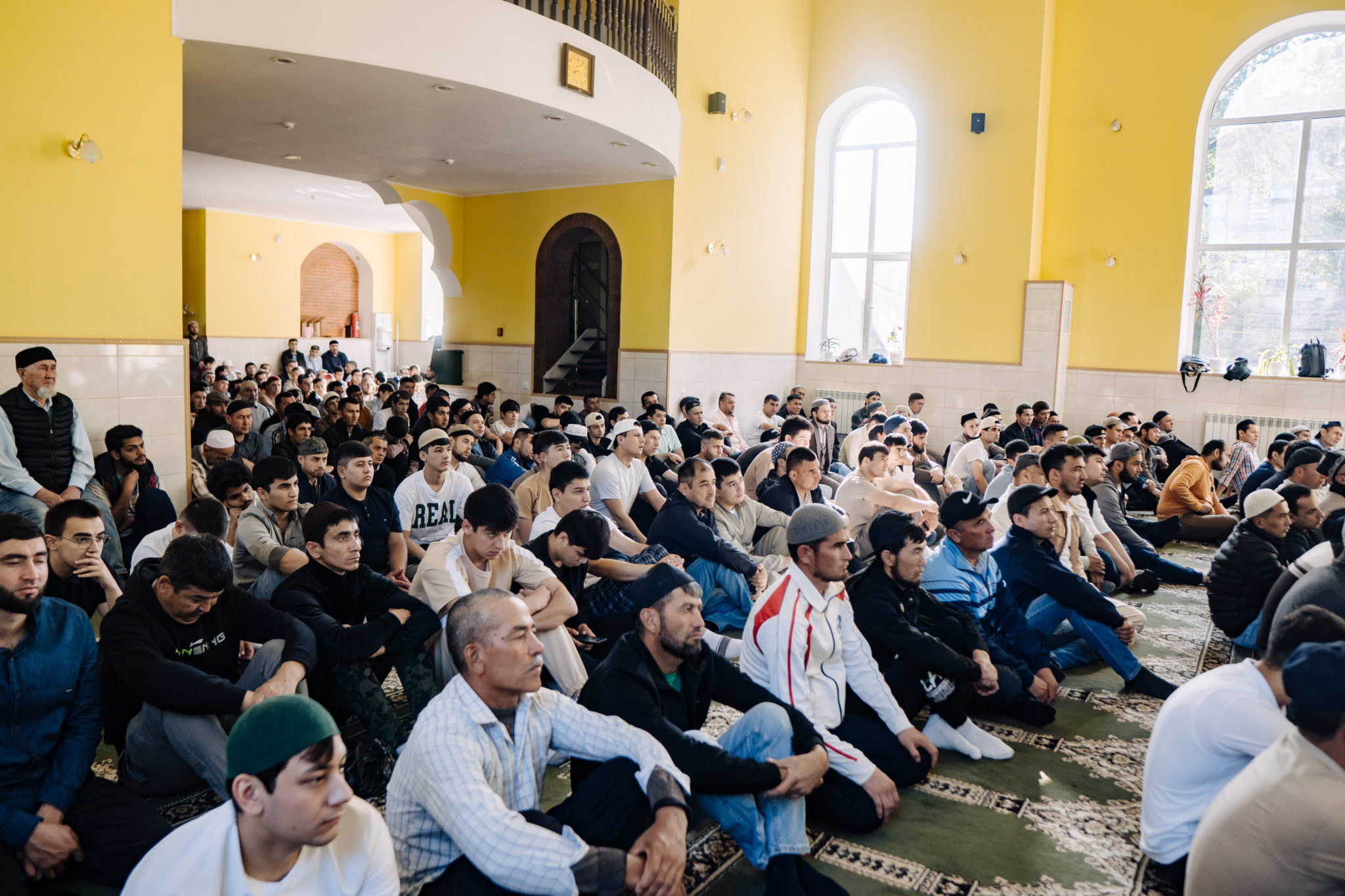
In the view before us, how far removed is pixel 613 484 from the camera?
5816 mm

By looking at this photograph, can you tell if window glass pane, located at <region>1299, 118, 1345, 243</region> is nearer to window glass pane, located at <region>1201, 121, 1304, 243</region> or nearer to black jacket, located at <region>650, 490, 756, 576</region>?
window glass pane, located at <region>1201, 121, 1304, 243</region>

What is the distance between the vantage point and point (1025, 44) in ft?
38.0

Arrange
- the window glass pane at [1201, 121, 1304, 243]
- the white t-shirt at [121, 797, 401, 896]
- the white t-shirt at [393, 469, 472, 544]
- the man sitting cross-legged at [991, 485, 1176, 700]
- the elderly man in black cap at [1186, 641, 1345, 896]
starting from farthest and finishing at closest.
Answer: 1. the window glass pane at [1201, 121, 1304, 243]
2. the white t-shirt at [393, 469, 472, 544]
3. the man sitting cross-legged at [991, 485, 1176, 700]
4. the elderly man in black cap at [1186, 641, 1345, 896]
5. the white t-shirt at [121, 797, 401, 896]

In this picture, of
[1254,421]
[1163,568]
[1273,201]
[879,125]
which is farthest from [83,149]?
[1273,201]

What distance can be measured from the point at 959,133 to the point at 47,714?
39.7ft

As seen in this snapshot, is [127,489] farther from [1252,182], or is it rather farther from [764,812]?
[1252,182]

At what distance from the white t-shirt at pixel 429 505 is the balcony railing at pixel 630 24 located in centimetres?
401

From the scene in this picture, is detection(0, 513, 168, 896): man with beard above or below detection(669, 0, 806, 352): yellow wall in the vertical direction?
below

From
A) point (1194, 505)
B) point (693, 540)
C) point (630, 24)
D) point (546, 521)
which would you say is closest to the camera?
point (546, 521)

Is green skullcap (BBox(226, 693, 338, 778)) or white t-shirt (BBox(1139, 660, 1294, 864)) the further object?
white t-shirt (BBox(1139, 660, 1294, 864))

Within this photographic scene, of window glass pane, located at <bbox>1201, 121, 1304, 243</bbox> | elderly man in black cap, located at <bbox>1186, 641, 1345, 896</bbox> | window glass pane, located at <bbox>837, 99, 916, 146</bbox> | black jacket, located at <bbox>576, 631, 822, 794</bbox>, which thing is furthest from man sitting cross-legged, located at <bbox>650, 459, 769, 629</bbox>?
window glass pane, located at <bbox>1201, 121, 1304, 243</bbox>

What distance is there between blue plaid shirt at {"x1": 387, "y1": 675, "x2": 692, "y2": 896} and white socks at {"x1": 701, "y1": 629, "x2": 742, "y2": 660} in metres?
1.86

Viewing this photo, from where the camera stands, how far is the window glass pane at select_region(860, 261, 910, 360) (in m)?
13.2

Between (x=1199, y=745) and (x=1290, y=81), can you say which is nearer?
(x=1199, y=745)
